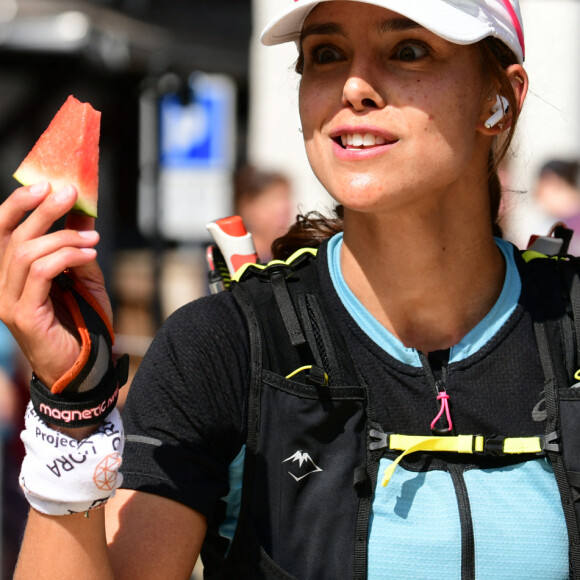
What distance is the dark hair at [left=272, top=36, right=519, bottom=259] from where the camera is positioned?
2.17 m

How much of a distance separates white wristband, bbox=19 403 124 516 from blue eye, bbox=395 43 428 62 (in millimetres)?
1005

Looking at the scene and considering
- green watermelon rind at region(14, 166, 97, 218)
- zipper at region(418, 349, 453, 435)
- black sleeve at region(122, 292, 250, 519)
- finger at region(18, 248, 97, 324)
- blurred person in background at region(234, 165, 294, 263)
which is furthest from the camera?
blurred person in background at region(234, 165, 294, 263)

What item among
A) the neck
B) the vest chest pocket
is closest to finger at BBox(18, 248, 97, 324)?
the vest chest pocket

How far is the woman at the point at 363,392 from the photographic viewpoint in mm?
1890

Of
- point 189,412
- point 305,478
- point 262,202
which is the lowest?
point 305,478

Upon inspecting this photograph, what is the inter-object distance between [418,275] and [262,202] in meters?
4.32

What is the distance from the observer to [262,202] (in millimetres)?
6480

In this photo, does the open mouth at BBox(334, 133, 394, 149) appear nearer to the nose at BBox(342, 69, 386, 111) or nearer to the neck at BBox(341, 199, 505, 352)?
the nose at BBox(342, 69, 386, 111)

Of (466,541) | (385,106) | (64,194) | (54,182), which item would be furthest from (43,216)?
(466,541)

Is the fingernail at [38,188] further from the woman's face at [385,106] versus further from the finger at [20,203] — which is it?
the woman's face at [385,106]

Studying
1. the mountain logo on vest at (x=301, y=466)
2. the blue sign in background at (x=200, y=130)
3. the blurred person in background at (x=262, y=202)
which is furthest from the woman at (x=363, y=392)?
the blue sign in background at (x=200, y=130)

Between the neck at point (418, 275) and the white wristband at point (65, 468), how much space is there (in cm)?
76

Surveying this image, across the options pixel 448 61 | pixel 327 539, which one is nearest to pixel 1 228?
pixel 327 539

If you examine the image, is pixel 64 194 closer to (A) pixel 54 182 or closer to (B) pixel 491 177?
(A) pixel 54 182
